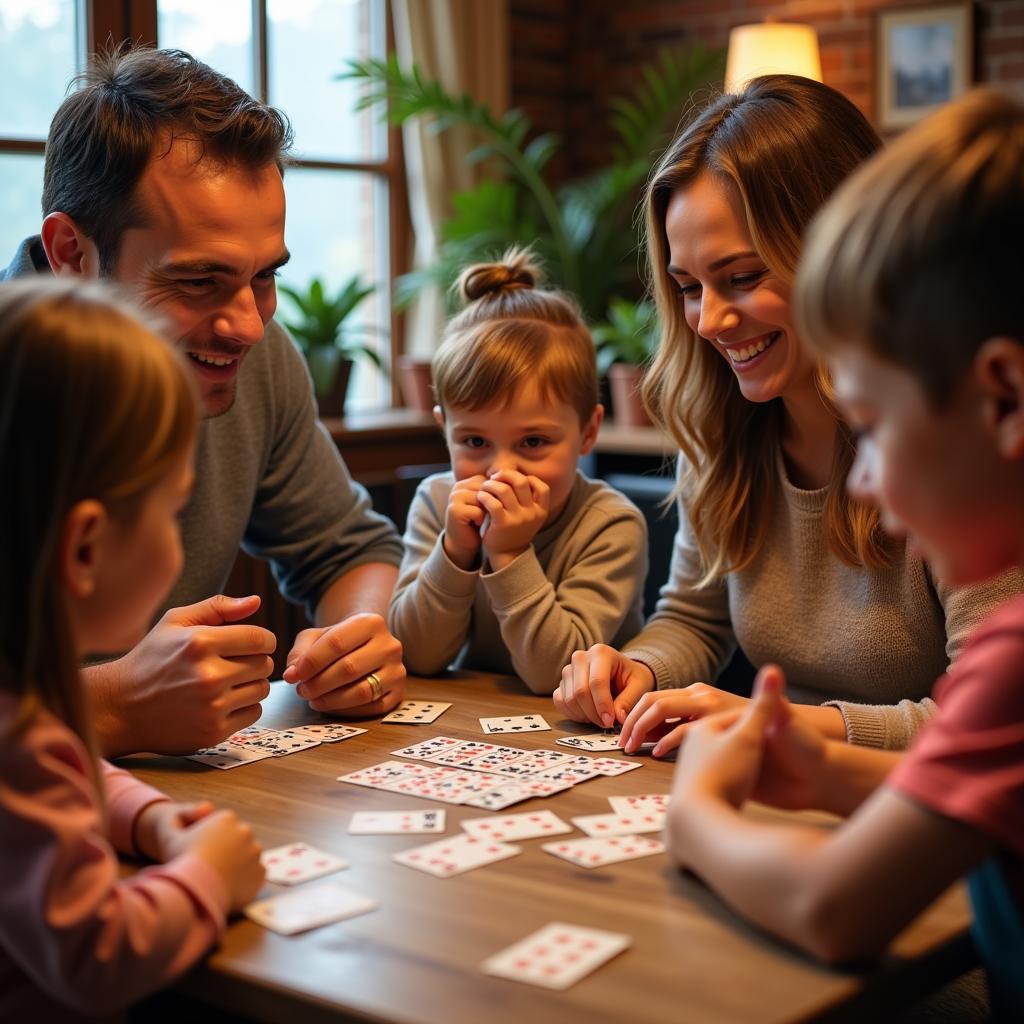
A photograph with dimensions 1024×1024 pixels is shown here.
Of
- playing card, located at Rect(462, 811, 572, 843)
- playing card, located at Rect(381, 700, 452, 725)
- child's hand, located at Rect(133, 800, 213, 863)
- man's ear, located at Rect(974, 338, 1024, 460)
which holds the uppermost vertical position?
man's ear, located at Rect(974, 338, 1024, 460)

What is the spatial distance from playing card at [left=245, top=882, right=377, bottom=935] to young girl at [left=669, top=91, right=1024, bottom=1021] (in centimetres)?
31

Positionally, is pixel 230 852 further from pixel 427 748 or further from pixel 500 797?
pixel 427 748

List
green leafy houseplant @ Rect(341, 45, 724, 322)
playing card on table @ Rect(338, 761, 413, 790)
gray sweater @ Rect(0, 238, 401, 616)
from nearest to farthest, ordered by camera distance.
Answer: playing card on table @ Rect(338, 761, 413, 790), gray sweater @ Rect(0, 238, 401, 616), green leafy houseplant @ Rect(341, 45, 724, 322)

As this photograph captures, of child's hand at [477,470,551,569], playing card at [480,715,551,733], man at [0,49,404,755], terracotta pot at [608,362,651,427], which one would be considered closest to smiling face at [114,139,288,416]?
man at [0,49,404,755]

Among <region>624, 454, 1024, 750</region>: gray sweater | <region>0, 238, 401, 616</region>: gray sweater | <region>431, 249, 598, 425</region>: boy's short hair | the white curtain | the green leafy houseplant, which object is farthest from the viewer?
the white curtain

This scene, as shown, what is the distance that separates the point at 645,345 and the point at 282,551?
2.56m

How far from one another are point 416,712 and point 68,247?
2.84ft

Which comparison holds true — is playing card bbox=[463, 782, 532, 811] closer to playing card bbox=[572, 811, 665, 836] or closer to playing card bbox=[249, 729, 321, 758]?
playing card bbox=[572, 811, 665, 836]

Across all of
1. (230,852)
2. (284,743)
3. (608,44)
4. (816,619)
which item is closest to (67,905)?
(230,852)

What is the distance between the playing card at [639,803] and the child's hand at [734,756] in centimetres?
16

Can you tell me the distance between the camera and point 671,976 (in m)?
1.03

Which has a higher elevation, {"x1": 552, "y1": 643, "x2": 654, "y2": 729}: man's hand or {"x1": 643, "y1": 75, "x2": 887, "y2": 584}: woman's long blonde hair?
{"x1": 643, "y1": 75, "x2": 887, "y2": 584}: woman's long blonde hair

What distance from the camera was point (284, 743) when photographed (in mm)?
1679

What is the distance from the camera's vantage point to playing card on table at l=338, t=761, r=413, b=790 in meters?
1.52
